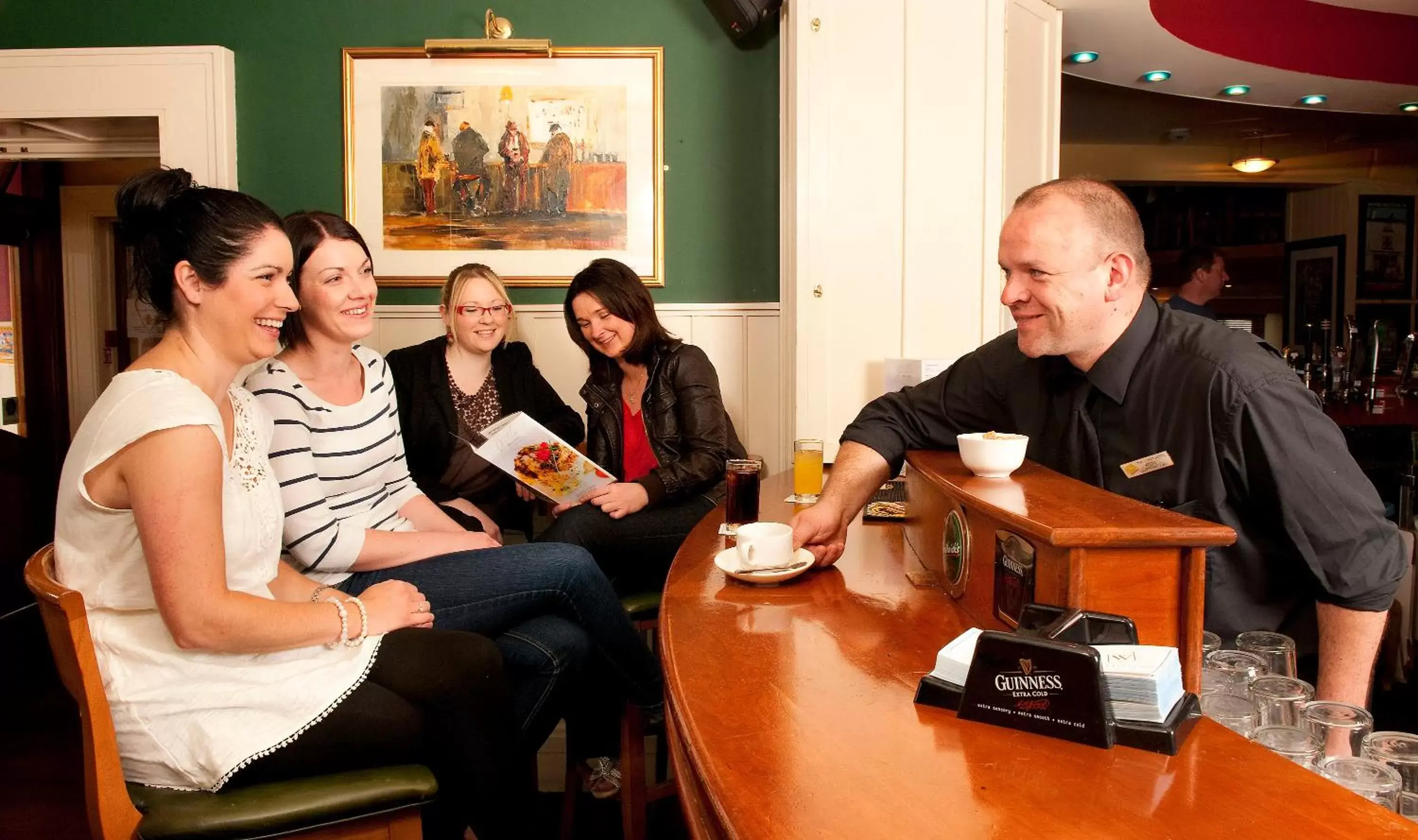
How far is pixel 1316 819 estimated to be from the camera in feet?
2.58

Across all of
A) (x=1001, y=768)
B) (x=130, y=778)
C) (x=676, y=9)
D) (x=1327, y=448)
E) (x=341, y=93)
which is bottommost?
(x=130, y=778)

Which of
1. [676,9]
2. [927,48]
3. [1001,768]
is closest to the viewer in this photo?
[1001,768]

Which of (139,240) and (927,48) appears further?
(927,48)

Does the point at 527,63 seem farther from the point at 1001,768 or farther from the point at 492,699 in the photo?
the point at 1001,768

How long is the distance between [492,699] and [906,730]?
0.92 m

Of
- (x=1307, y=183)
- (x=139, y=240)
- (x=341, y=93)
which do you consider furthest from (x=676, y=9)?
(x=1307, y=183)

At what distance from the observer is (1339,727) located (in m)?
0.94

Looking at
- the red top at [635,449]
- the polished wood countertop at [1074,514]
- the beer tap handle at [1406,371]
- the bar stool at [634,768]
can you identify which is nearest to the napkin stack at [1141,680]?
the polished wood countertop at [1074,514]

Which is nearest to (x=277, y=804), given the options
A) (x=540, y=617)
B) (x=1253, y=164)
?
(x=540, y=617)

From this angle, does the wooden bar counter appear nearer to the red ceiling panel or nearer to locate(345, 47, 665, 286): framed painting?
locate(345, 47, 665, 286): framed painting

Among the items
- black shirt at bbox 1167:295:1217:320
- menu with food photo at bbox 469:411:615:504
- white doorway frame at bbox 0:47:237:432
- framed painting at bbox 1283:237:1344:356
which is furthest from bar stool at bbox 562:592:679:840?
framed painting at bbox 1283:237:1344:356

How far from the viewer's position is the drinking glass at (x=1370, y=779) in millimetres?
848

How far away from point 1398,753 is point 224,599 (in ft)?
4.81

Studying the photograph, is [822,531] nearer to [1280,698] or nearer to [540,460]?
[1280,698]
